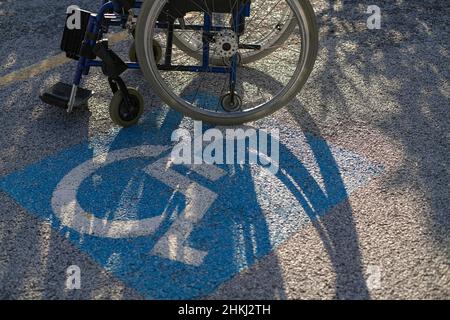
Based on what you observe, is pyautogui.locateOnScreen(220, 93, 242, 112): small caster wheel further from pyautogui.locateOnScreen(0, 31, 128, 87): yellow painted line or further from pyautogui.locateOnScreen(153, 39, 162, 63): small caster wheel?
pyautogui.locateOnScreen(0, 31, 128, 87): yellow painted line

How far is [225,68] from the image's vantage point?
165 inches

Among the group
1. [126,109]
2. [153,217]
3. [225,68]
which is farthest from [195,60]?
[153,217]

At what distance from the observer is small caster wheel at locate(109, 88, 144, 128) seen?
3988mm

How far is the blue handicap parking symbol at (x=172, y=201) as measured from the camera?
303 centimetres

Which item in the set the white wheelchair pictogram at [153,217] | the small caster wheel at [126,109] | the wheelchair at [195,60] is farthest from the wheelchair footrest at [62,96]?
the white wheelchair pictogram at [153,217]

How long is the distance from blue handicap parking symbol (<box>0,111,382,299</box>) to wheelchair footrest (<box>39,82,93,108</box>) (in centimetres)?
30

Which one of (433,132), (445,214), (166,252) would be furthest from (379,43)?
(166,252)

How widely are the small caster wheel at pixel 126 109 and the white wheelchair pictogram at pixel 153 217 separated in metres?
0.25

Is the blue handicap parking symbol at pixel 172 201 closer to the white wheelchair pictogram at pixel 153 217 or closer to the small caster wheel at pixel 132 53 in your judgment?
the white wheelchair pictogram at pixel 153 217

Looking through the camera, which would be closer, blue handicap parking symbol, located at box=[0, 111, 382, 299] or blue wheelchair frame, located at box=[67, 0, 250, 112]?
blue handicap parking symbol, located at box=[0, 111, 382, 299]

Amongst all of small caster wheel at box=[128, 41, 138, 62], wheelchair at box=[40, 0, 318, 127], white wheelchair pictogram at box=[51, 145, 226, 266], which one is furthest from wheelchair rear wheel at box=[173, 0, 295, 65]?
white wheelchair pictogram at box=[51, 145, 226, 266]

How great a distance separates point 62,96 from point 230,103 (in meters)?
1.07

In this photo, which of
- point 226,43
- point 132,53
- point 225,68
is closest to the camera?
point 226,43

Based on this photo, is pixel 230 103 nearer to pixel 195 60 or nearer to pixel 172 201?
pixel 195 60
